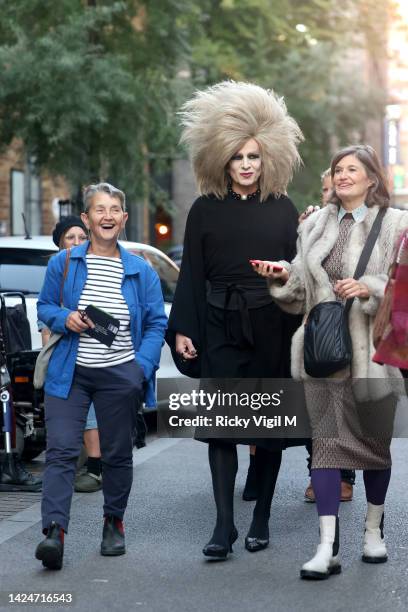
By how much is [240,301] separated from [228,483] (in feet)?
2.69

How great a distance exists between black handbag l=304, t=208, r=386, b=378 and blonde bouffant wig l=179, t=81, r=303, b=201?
687mm

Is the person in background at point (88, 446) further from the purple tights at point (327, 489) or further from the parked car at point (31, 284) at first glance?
the purple tights at point (327, 489)

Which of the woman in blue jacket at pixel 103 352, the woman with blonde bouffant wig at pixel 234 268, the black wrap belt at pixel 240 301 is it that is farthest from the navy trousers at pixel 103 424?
the black wrap belt at pixel 240 301

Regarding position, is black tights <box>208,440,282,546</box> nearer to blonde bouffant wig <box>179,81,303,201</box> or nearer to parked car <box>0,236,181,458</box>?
blonde bouffant wig <box>179,81,303,201</box>

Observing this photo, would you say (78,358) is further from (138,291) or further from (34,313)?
(34,313)

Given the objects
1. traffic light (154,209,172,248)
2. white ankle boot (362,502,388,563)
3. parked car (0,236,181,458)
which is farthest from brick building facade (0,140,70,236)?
white ankle boot (362,502,388,563)

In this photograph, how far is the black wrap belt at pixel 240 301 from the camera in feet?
20.0

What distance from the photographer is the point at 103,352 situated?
20.2ft

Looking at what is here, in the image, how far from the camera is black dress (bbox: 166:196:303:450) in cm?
614

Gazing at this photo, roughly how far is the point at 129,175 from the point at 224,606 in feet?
44.3

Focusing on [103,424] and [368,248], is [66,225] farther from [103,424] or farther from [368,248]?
[368,248]

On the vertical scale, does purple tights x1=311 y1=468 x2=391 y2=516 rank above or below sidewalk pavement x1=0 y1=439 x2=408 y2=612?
above

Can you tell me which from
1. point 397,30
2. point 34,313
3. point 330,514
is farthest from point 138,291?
point 397,30

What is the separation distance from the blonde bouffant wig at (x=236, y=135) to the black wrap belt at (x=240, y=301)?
426mm
